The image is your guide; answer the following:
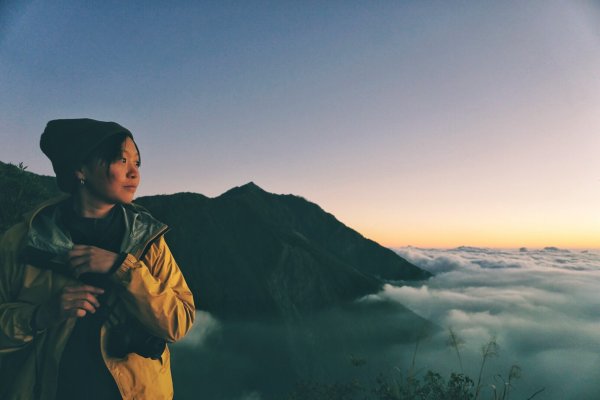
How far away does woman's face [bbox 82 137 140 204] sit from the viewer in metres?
2.45

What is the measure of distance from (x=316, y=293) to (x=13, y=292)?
4919cm

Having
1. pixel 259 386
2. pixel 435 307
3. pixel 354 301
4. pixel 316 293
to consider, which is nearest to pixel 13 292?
pixel 259 386

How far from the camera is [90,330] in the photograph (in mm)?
2373

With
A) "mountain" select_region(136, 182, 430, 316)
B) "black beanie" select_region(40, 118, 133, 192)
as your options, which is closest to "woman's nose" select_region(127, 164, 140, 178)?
"black beanie" select_region(40, 118, 133, 192)

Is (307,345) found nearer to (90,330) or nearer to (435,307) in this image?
(90,330)

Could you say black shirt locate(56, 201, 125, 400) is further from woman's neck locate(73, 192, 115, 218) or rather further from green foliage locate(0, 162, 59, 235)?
green foliage locate(0, 162, 59, 235)

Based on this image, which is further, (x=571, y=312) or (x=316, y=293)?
(x=571, y=312)

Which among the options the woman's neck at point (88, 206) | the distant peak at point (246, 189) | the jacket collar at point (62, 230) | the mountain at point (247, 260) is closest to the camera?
the jacket collar at point (62, 230)

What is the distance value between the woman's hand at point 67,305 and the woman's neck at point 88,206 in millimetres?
670

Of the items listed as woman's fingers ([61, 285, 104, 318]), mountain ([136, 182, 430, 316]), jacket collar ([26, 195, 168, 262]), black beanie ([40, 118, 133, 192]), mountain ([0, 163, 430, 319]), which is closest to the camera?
woman's fingers ([61, 285, 104, 318])

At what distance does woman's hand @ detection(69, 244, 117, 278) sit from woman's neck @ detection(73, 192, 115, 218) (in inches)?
21.6

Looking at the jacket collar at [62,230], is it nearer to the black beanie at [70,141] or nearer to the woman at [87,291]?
the woman at [87,291]

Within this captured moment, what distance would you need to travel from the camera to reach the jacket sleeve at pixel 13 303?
2.08 meters

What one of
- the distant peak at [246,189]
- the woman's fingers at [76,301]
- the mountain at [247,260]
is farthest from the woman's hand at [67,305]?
the distant peak at [246,189]
